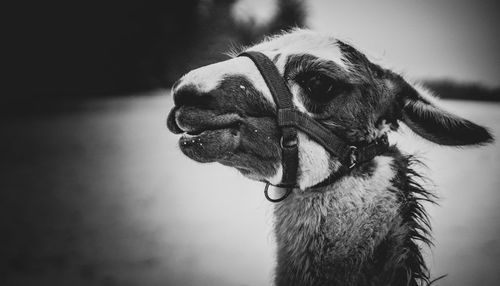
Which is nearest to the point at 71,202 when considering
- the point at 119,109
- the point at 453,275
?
the point at 453,275

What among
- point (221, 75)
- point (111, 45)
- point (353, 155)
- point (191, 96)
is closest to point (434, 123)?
point (353, 155)

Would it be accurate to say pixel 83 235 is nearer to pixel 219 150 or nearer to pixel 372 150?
pixel 219 150

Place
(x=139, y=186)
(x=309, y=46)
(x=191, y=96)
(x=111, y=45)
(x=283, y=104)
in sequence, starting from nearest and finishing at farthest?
(x=191, y=96), (x=283, y=104), (x=309, y=46), (x=139, y=186), (x=111, y=45)

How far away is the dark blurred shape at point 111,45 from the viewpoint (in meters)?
9.60

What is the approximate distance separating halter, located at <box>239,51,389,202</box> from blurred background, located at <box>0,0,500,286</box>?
1.79 feet

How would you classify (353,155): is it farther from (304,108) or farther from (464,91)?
(464,91)

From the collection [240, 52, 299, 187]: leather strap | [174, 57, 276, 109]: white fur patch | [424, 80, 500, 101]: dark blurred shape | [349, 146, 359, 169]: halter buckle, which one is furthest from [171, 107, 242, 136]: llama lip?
[424, 80, 500, 101]: dark blurred shape

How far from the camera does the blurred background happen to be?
10.3ft

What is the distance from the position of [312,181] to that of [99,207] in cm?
430

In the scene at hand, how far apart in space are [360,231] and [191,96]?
117 centimetres

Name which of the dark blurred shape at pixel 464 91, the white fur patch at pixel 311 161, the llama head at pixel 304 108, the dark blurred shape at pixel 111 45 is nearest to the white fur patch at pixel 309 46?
the llama head at pixel 304 108

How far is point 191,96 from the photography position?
→ 1373 mm

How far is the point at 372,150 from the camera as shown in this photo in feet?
5.28

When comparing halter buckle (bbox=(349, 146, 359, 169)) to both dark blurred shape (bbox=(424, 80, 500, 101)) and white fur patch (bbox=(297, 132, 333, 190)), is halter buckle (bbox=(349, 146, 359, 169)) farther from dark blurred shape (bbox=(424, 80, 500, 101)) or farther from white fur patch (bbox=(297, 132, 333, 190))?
dark blurred shape (bbox=(424, 80, 500, 101))
